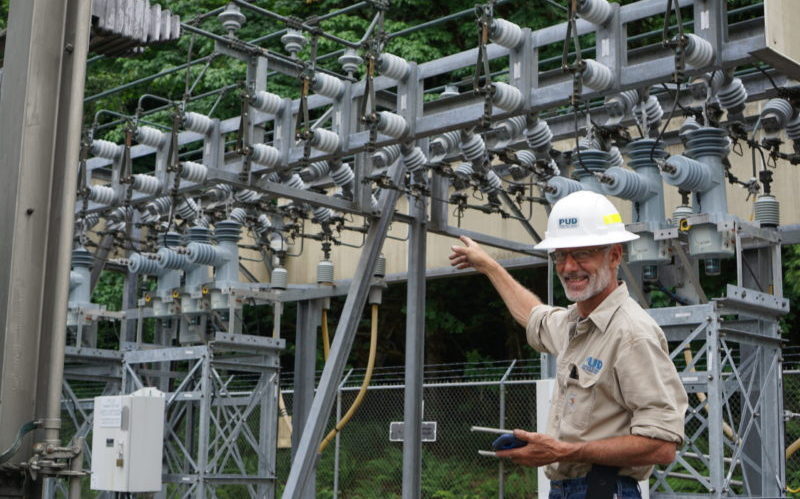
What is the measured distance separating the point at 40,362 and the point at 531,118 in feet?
21.0

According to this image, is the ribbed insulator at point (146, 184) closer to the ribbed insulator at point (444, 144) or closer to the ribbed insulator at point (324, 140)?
the ribbed insulator at point (324, 140)

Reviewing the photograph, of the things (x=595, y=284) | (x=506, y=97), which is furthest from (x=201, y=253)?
(x=595, y=284)

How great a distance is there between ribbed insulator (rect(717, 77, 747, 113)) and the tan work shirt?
18.4 ft

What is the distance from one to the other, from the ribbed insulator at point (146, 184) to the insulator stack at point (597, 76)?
19.0 ft

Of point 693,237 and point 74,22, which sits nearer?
point 74,22

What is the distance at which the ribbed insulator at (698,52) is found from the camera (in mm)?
8141

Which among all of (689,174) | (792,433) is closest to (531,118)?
(689,174)

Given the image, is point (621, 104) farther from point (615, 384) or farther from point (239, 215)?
point (615, 384)

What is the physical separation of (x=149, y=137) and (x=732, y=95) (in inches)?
244

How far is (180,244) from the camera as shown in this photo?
1424 cm

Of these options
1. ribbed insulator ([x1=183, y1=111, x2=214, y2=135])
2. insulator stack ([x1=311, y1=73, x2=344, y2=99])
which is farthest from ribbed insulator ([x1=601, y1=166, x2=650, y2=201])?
ribbed insulator ([x1=183, y1=111, x2=214, y2=135])

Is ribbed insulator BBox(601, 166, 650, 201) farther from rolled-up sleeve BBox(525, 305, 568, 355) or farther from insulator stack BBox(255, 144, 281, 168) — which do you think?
rolled-up sleeve BBox(525, 305, 568, 355)

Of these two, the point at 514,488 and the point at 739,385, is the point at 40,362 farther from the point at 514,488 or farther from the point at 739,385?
the point at 514,488

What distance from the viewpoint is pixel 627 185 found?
9.22m
